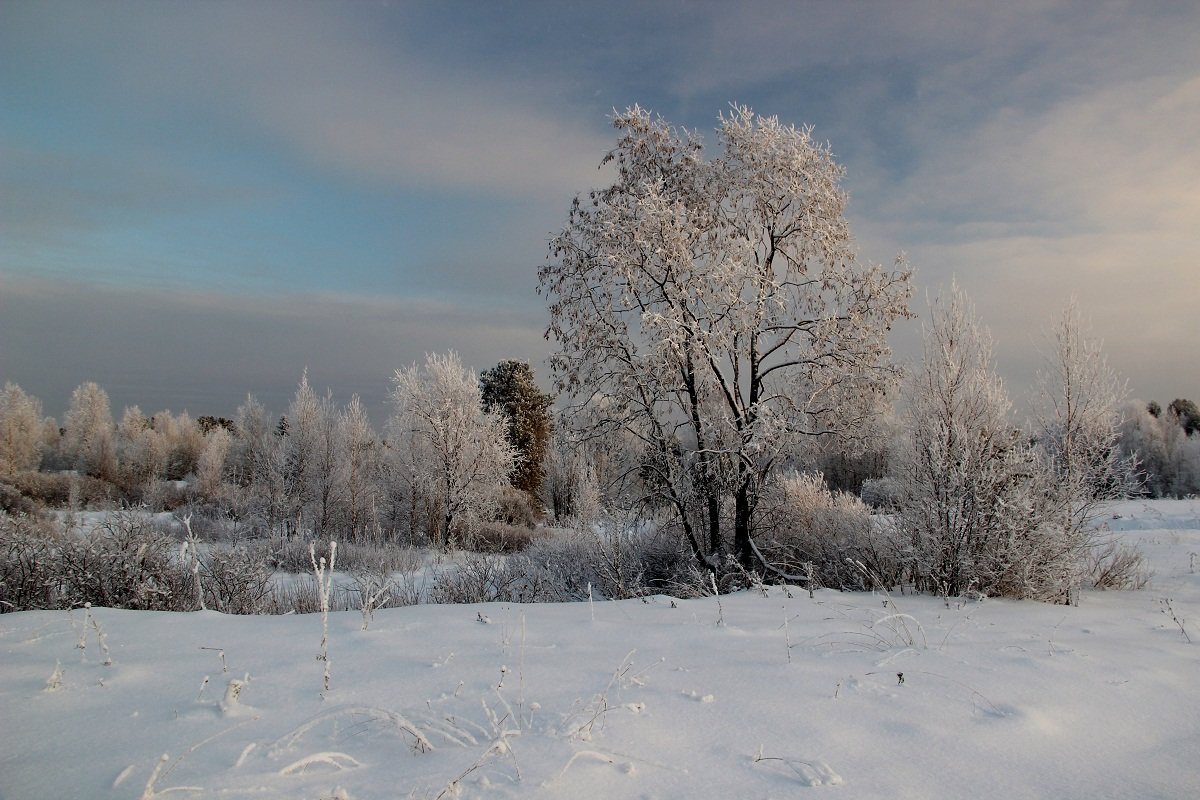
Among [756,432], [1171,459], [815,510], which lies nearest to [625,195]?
[756,432]

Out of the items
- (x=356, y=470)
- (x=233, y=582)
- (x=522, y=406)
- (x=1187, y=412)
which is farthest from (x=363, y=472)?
(x=1187, y=412)

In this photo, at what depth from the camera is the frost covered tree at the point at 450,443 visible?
24719mm

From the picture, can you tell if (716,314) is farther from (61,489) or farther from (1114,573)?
(61,489)

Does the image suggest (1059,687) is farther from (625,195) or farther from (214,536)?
(214,536)

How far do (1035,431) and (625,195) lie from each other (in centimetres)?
691

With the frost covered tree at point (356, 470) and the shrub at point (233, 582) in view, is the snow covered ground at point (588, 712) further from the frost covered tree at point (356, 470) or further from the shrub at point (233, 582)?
the frost covered tree at point (356, 470)

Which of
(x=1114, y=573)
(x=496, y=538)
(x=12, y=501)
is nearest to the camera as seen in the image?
(x=1114, y=573)

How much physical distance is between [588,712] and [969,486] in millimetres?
6769

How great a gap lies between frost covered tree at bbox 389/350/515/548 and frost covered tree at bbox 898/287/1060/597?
18204 millimetres


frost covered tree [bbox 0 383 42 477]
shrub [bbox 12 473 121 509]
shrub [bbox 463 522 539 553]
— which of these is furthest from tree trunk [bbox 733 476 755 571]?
frost covered tree [bbox 0 383 42 477]

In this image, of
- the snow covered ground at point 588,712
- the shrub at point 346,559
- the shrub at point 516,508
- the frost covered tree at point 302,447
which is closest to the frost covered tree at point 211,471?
the frost covered tree at point 302,447

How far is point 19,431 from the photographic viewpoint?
125ft

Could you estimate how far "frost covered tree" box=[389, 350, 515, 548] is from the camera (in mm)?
24719

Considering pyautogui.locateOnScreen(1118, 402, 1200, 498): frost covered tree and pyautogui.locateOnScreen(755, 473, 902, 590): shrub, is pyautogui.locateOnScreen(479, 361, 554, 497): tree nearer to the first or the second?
pyautogui.locateOnScreen(755, 473, 902, 590): shrub
